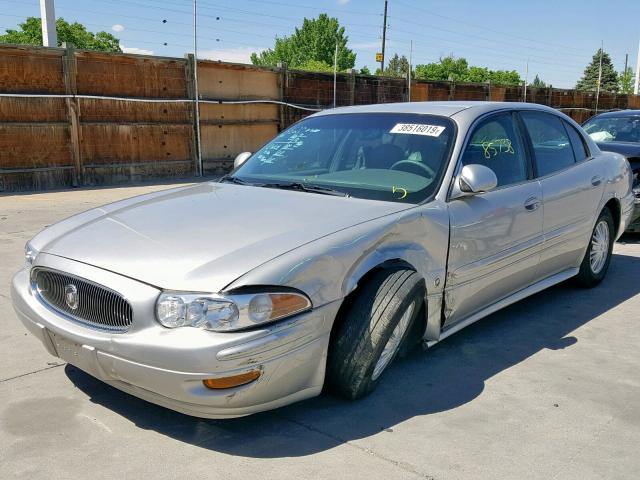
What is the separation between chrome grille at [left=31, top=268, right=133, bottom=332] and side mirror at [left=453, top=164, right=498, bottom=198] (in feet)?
6.50

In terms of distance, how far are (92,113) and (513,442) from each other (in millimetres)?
11242

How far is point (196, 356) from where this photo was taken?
250 cm

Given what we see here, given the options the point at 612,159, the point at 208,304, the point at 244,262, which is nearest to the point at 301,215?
the point at 244,262

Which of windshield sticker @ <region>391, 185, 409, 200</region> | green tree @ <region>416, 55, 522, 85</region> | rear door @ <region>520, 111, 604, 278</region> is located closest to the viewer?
windshield sticker @ <region>391, 185, 409, 200</region>

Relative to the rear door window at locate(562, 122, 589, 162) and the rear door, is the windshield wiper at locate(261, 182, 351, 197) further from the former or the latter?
the rear door window at locate(562, 122, 589, 162)

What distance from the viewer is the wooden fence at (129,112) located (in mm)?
11320

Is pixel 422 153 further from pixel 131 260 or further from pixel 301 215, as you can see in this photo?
pixel 131 260

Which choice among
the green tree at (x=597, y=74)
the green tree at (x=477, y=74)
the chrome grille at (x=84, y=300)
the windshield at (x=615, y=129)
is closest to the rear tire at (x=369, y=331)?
the chrome grille at (x=84, y=300)

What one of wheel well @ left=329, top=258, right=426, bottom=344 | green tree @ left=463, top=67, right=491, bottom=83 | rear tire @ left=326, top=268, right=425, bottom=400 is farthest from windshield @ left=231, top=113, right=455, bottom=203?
green tree @ left=463, top=67, right=491, bottom=83

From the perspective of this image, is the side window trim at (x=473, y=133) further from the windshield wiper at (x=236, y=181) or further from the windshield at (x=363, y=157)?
the windshield wiper at (x=236, y=181)

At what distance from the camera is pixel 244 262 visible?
105 inches

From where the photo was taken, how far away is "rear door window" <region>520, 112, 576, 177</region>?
4.49m

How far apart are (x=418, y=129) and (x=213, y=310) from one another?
201cm

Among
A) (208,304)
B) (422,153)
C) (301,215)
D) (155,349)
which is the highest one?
(422,153)
